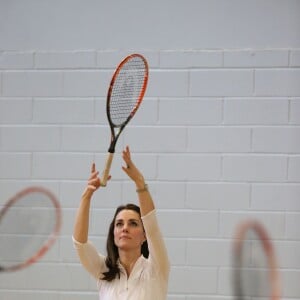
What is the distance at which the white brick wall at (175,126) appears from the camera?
259 centimetres

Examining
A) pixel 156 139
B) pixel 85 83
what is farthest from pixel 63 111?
pixel 156 139

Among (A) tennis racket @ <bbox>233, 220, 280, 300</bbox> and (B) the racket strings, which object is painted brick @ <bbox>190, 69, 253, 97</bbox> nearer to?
(B) the racket strings

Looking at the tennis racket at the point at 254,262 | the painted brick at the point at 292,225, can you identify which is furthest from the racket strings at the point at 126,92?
the painted brick at the point at 292,225

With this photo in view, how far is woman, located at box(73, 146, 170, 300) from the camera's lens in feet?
6.67

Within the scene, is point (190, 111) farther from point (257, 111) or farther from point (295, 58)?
point (295, 58)

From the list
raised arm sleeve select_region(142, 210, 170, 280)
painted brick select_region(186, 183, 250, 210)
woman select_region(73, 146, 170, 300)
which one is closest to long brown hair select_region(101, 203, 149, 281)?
woman select_region(73, 146, 170, 300)

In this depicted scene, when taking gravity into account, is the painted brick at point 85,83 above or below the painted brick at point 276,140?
above

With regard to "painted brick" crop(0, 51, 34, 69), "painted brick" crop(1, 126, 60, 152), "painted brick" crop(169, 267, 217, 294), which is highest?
"painted brick" crop(0, 51, 34, 69)

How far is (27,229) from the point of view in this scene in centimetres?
268

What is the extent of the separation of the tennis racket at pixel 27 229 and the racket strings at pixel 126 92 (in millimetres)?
571

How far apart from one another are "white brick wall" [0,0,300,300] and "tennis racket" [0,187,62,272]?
4cm

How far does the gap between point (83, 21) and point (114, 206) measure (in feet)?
2.72

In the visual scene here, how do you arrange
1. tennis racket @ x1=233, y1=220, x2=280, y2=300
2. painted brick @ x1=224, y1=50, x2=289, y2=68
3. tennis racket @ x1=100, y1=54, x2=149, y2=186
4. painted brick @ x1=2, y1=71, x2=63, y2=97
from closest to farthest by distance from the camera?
tennis racket @ x1=100, y1=54, x2=149, y2=186
tennis racket @ x1=233, y1=220, x2=280, y2=300
painted brick @ x1=224, y1=50, x2=289, y2=68
painted brick @ x1=2, y1=71, x2=63, y2=97

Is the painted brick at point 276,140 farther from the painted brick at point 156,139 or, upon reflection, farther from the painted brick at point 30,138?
the painted brick at point 30,138
